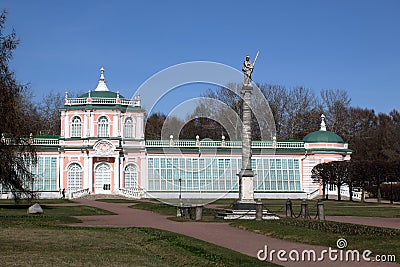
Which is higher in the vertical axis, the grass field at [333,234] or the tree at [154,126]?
the tree at [154,126]

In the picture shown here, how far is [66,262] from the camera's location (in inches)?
620

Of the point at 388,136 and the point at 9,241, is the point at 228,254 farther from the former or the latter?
the point at 388,136

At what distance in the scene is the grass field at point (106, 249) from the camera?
52.6 feet

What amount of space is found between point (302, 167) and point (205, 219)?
4365cm

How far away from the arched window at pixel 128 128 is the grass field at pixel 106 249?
4621 cm

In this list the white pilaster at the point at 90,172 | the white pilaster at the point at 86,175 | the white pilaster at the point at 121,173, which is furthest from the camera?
the white pilaster at the point at 121,173

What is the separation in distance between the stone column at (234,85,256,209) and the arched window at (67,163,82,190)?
39.0 metres

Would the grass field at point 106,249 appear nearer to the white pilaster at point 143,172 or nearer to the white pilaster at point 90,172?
the white pilaster at point 90,172

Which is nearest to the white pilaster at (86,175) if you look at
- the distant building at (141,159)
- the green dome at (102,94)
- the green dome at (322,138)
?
the distant building at (141,159)

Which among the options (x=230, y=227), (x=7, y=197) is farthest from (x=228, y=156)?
(x=230, y=227)

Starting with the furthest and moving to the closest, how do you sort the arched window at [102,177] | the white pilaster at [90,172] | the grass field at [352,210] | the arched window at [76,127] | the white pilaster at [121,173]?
1. the arched window at [76,127]
2. the white pilaster at [121,173]
3. the arched window at [102,177]
4. the white pilaster at [90,172]
5. the grass field at [352,210]

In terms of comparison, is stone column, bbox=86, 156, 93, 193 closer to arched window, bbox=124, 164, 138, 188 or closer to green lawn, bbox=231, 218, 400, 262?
arched window, bbox=124, 164, 138, 188

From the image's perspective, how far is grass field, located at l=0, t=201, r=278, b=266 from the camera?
632 inches

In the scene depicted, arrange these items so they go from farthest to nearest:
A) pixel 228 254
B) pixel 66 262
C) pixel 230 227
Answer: pixel 230 227, pixel 228 254, pixel 66 262
